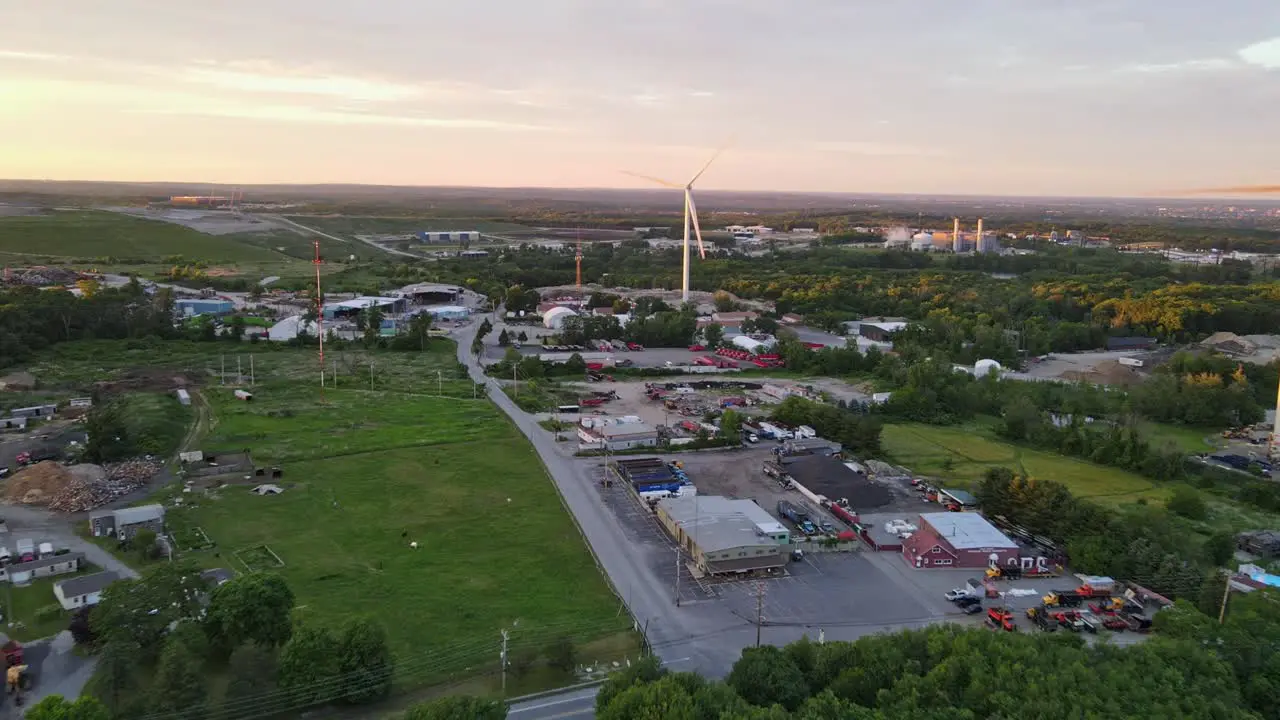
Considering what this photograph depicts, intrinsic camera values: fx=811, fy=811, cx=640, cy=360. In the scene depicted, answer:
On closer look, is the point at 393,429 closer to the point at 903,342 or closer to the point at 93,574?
the point at 93,574

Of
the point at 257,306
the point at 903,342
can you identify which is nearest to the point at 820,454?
the point at 903,342

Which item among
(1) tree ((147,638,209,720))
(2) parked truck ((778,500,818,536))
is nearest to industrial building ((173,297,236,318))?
(2) parked truck ((778,500,818,536))

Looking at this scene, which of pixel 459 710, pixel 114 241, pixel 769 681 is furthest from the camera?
pixel 114 241

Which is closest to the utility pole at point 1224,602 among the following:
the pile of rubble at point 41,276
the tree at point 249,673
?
the tree at point 249,673

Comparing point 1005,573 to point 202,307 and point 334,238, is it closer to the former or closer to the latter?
point 202,307

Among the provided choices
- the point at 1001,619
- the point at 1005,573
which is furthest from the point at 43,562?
the point at 1005,573

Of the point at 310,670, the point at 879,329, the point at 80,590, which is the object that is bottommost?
the point at 80,590

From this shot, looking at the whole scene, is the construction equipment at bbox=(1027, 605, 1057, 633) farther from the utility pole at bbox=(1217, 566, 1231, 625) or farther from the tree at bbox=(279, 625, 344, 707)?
the tree at bbox=(279, 625, 344, 707)

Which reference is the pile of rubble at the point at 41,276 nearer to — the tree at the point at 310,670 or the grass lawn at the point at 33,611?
the grass lawn at the point at 33,611
